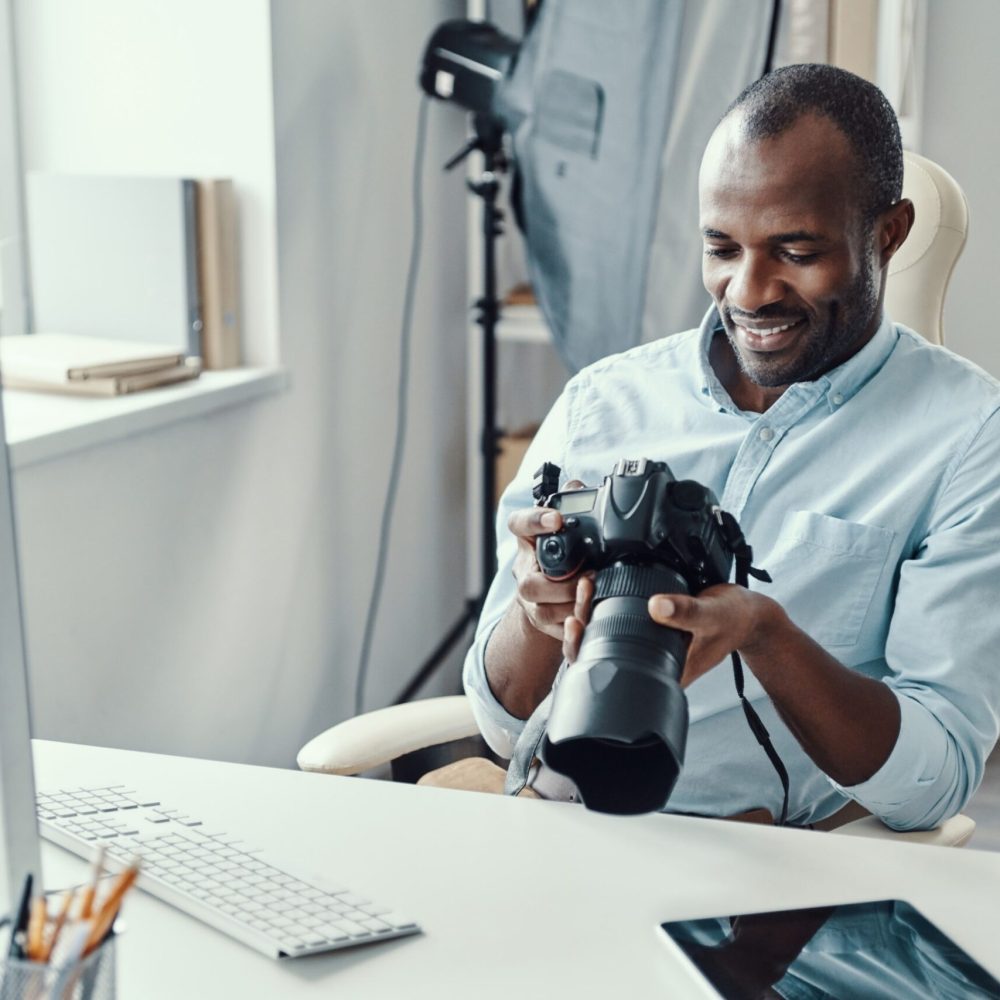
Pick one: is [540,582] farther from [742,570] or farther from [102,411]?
[102,411]

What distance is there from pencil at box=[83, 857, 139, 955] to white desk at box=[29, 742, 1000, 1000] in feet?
0.53

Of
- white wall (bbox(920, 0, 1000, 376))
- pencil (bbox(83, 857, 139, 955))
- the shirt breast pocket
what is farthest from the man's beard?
white wall (bbox(920, 0, 1000, 376))

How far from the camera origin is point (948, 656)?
3.42 feet

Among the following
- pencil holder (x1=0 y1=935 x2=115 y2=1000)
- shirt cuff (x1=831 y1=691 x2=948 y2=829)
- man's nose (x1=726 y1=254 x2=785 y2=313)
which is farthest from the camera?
man's nose (x1=726 y1=254 x2=785 y2=313)

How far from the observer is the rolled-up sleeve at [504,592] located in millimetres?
1149

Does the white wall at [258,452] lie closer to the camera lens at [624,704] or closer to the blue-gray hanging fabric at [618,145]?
the blue-gray hanging fabric at [618,145]

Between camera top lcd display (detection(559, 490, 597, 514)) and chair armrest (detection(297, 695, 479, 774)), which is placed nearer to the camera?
camera top lcd display (detection(559, 490, 597, 514))

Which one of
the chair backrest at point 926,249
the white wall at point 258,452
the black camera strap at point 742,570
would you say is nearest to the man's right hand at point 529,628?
the black camera strap at point 742,570

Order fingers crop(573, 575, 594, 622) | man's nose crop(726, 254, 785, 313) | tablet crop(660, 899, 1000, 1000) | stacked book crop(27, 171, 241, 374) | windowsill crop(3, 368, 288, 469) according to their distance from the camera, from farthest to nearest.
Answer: stacked book crop(27, 171, 241, 374) → windowsill crop(3, 368, 288, 469) → man's nose crop(726, 254, 785, 313) → fingers crop(573, 575, 594, 622) → tablet crop(660, 899, 1000, 1000)

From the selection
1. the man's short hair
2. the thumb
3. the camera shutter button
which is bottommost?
the thumb

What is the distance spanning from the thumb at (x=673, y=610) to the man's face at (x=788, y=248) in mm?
402

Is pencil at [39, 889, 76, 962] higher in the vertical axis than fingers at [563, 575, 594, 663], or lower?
lower

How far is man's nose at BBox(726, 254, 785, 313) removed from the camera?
110cm

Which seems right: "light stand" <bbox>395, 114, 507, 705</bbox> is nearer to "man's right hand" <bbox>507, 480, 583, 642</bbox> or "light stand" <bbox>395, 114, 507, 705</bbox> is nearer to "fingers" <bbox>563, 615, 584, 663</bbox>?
"man's right hand" <bbox>507, 480, 583, 642</bbox>
